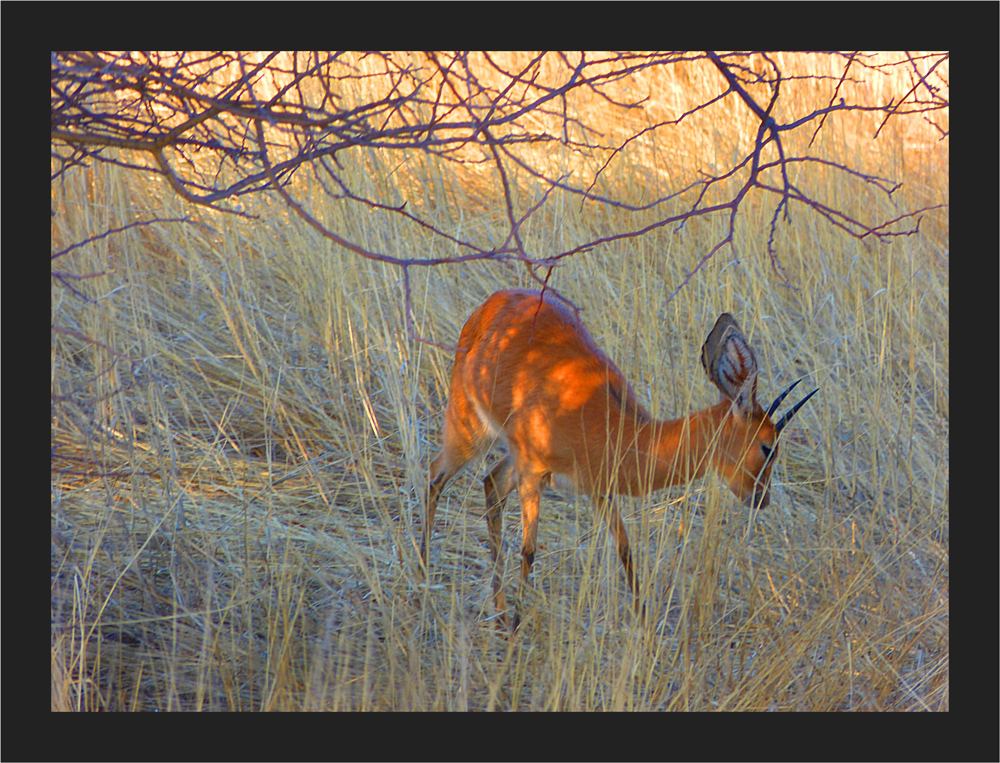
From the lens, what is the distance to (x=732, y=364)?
2.79 metres

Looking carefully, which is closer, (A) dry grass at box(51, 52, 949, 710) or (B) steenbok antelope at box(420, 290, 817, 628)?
(A) dry grass at box(51, 52, 949, 710)

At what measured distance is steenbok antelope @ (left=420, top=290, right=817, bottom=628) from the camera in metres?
2.87

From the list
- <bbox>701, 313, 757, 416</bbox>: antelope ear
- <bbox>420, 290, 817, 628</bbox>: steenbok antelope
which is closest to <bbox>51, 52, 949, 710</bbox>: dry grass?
<bbox>420, 290, 817, 628</bbox>: steenbok antelope

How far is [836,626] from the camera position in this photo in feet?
9.07

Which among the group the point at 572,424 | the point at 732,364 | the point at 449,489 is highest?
the point at 732,364

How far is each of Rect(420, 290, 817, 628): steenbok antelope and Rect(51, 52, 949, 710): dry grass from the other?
0.15m

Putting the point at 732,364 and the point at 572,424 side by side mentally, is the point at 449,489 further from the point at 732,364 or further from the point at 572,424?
the point at 732,364

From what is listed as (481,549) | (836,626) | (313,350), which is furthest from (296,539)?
(836,626)

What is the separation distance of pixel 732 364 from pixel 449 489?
5.33 ft

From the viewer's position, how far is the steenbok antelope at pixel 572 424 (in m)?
2.87

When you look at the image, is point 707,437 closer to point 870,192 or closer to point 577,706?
point 577,706

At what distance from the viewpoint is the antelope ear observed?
8.96 feet

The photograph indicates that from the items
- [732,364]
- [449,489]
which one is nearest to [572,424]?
[732,364]

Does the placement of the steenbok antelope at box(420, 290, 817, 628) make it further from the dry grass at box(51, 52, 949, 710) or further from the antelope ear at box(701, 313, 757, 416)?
the dry grass at box(51, 52, 949, 710)
